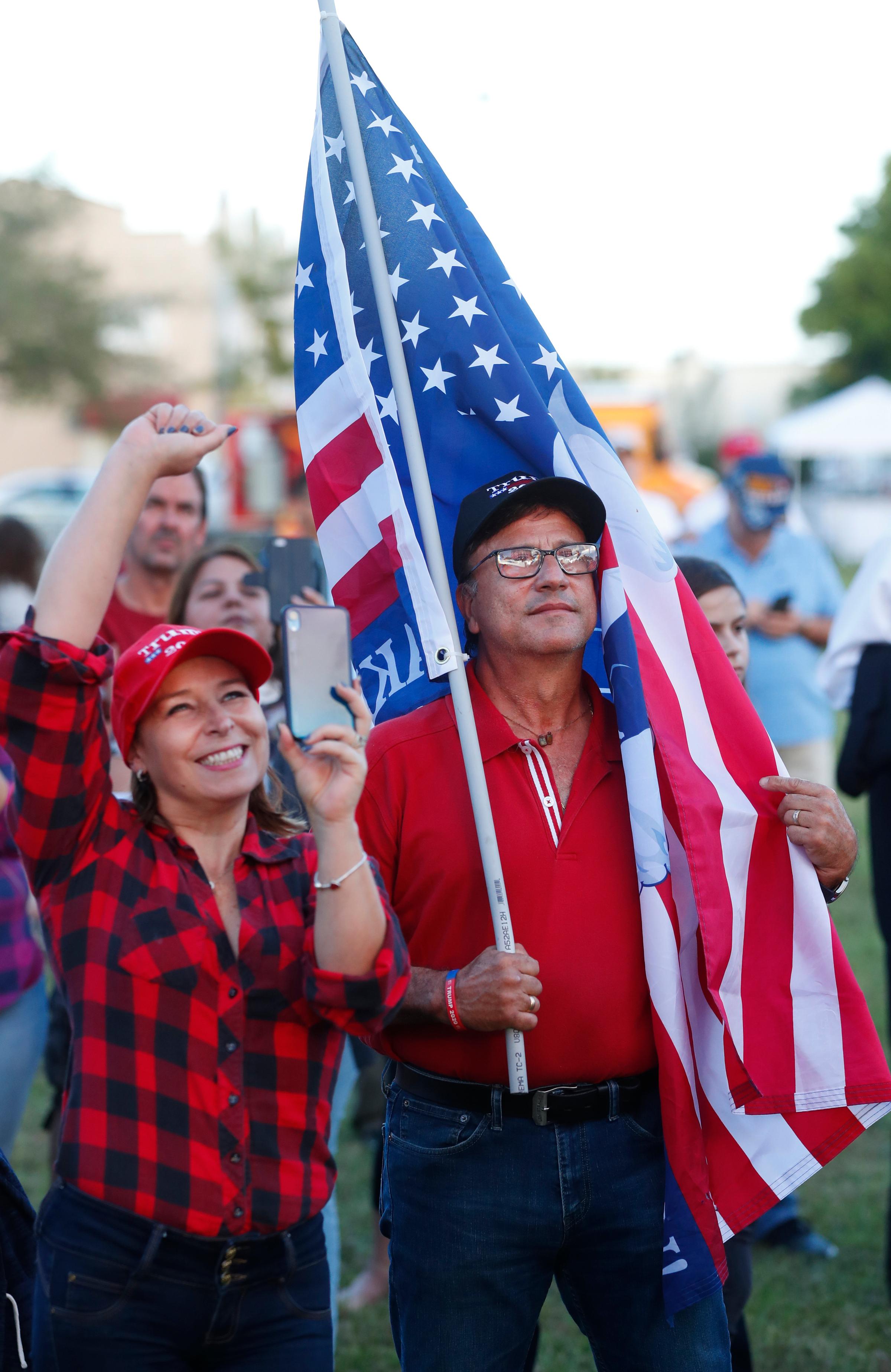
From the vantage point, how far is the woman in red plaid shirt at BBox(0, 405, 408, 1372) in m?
2.30

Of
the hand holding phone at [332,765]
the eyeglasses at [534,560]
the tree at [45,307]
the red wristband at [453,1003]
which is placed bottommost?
the red wristband at [453,1003]

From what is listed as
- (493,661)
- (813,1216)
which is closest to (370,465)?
(493,661)

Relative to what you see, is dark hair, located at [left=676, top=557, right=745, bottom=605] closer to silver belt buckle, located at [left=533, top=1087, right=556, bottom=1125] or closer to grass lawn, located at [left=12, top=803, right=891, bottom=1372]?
silver belt buckle, located at [left=533, top=1087, right=556, bottom=1125]

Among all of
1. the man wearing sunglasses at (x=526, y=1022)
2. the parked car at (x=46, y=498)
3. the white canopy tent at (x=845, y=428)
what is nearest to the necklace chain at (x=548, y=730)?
the man wearing sunglasses at (x=526, y=1022)

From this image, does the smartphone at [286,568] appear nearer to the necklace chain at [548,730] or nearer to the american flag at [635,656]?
the american flag at [635,656]

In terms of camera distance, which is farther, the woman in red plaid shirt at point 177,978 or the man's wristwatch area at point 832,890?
the man's wristwatch area at point 832,890

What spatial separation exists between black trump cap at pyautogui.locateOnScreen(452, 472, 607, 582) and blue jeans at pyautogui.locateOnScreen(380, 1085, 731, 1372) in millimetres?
1133

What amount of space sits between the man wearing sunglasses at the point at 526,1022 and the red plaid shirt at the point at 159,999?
9.4 inches

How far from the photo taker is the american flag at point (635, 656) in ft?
8.68

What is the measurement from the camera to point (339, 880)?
7.47 ft

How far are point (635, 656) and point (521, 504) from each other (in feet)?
1.28

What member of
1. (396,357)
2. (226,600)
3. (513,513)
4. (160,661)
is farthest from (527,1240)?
(226,600)

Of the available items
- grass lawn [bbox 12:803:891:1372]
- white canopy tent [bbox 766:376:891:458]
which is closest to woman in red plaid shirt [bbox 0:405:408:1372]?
grass lawn [bbox 12:803:891:1372]

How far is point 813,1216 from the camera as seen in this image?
5086mm
